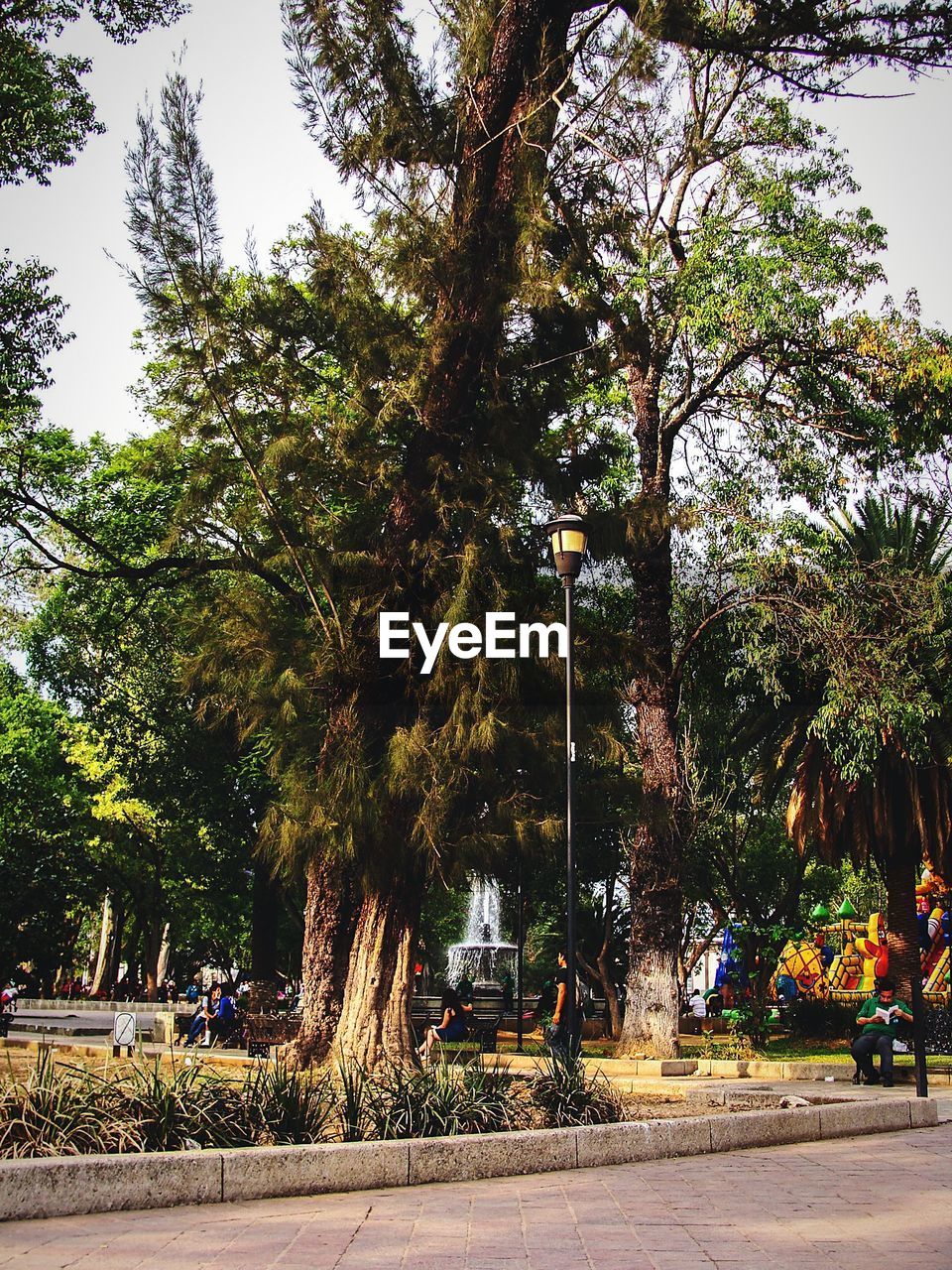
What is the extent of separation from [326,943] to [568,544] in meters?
5.80

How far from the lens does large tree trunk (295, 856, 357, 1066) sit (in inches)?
589

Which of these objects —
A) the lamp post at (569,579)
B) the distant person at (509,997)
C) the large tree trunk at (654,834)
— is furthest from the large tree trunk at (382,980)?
the distant person at (509,997)

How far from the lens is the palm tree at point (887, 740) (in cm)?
1955

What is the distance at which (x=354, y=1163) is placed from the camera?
7.79 m

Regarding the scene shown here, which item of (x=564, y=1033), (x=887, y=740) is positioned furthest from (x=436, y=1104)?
(x=887, y=740)

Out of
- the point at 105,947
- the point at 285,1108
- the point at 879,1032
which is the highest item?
the point at 105,947

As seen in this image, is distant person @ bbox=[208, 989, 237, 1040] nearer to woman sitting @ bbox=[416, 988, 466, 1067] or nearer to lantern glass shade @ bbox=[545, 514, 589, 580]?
woman sitting @ bbox=[416, 988, 466, 1067]

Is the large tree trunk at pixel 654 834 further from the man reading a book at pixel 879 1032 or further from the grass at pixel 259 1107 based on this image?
the grass at pixel 259 1107

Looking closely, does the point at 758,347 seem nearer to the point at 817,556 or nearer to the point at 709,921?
the point at 817,556

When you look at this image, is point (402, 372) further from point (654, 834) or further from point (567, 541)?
point (654, 834)

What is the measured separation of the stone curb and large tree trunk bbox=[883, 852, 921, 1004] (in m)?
13.2

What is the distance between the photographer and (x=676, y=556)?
69.1 ft

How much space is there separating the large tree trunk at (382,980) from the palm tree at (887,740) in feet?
27.7

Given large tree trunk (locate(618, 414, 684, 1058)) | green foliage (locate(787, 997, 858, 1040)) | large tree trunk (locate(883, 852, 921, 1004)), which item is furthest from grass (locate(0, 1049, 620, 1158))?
green foliage (locate(787, 997, 858, 1040))
